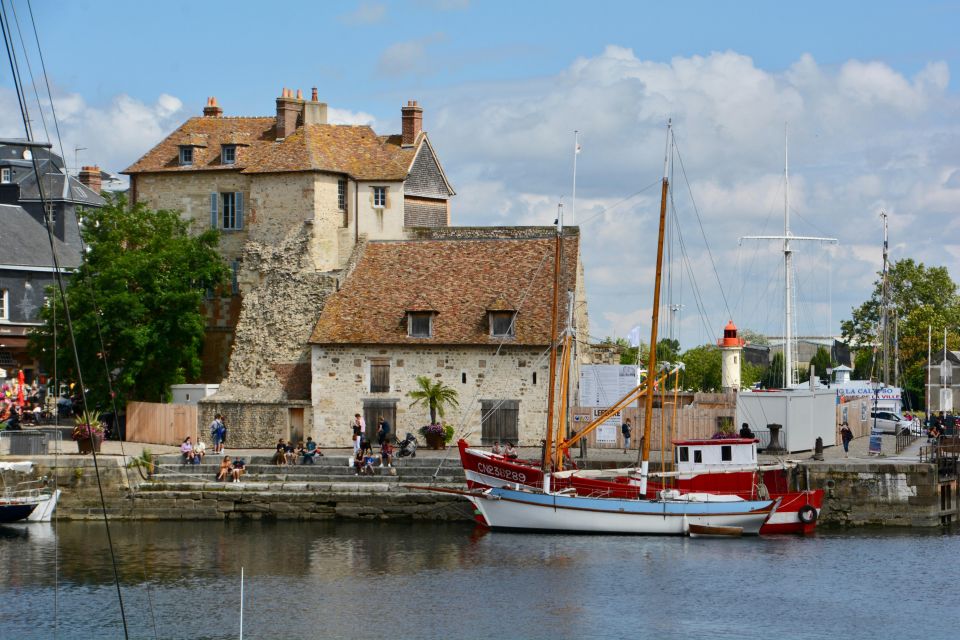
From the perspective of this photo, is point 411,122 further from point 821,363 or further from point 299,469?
point 821,363

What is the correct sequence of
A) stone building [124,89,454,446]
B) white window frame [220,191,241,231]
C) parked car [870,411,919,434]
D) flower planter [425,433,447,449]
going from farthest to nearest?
parked car [870,411,919,434] → white window frame [220,191,241,231] → stone building [124,89,454,446] → flower planter [425,433,447,449]

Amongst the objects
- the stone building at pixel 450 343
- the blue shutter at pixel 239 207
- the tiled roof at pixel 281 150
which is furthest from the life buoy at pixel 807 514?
the blue shutter at pixel 239 207

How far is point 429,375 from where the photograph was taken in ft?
173

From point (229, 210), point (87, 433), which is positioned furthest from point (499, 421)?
point (229, 210)

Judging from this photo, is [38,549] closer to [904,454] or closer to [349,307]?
[349,307]

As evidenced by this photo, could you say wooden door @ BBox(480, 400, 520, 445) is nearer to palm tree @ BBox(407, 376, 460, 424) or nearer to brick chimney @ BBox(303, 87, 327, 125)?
palm tree @ BBox(407, 376, 460, 424)

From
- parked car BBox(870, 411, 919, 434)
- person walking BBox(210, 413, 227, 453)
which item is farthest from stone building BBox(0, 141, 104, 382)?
parked car BBox(870, 411, 919, 434)

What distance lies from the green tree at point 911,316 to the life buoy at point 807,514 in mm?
47809

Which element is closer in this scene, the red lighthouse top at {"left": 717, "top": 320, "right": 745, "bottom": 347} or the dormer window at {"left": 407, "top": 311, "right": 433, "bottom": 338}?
the dormer window at {"left": 407, "top": 311, "right": 433, "bottom": 338}

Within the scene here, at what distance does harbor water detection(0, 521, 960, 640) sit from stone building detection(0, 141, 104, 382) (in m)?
31.0

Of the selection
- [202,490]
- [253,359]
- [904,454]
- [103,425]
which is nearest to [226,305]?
[253,359]

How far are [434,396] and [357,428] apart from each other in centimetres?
324

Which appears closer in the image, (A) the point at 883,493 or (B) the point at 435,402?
(A) the point at 883,493

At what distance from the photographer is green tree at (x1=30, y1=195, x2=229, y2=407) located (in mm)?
54594
